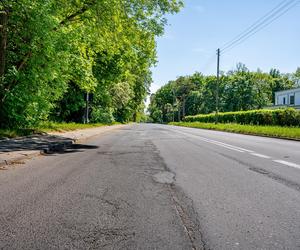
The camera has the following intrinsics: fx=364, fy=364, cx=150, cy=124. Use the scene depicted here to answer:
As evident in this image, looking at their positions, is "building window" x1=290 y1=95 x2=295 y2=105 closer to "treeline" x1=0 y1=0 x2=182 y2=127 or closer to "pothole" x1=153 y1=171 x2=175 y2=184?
"treeline" x1=0 y1=0 x2=182 y2=127

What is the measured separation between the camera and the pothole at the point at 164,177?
6648 millimetres

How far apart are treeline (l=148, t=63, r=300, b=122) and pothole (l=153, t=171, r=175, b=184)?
273ft

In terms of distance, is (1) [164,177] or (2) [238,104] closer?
(1) [164,177]

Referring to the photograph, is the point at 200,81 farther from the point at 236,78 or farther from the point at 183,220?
the point at 183,220

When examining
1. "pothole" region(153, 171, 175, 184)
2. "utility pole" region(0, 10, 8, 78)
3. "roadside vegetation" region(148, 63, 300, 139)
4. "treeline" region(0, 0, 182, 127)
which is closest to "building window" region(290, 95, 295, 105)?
"roadside vegetation" region(148, 63, 300, 139)

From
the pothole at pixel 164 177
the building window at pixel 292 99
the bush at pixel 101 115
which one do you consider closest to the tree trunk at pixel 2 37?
the pothole at pixel 164 177

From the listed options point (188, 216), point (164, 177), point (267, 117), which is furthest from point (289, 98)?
point (188, 216)

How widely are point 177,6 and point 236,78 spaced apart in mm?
73467

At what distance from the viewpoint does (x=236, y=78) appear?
293 ft

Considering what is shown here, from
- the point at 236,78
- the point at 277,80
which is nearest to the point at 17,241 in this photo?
the point at 236,78

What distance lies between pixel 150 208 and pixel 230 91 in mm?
88557

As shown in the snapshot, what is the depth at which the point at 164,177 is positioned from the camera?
708 centimetres

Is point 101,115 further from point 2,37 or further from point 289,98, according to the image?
point 289,98

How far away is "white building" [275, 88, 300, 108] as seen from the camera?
6840 centimetres
